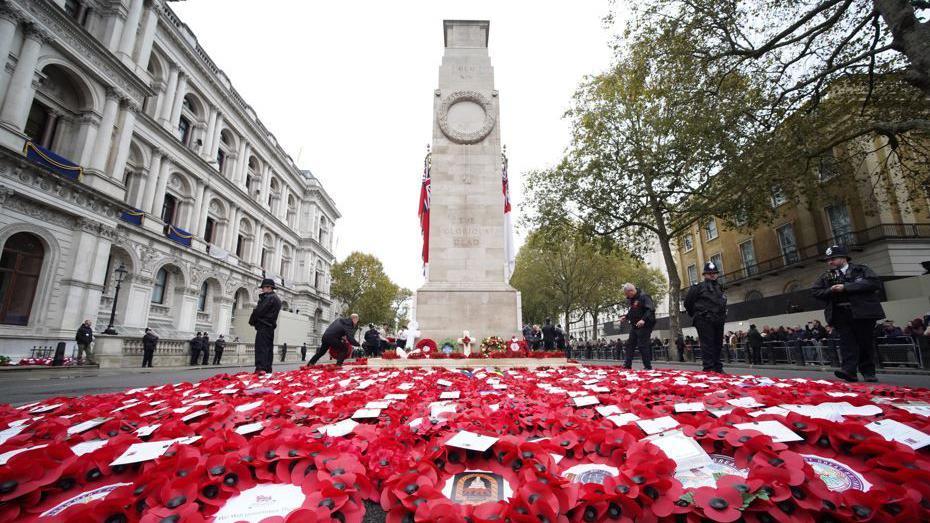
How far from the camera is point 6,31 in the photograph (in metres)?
15.0

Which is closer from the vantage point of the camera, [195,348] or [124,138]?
[195,348]

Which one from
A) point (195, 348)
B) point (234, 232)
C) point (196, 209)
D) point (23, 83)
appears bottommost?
point (195, 348)

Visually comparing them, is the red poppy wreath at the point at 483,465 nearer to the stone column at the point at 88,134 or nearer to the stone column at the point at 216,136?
the stone column at the point at 88,134

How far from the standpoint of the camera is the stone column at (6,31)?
1497 cm

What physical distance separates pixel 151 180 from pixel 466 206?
23.0 meters

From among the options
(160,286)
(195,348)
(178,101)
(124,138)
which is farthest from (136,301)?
(178,101)

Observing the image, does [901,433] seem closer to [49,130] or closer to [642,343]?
[642,343]

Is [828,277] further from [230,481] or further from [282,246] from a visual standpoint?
[282,246]

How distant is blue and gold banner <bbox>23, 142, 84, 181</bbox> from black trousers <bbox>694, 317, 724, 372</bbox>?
936 inches

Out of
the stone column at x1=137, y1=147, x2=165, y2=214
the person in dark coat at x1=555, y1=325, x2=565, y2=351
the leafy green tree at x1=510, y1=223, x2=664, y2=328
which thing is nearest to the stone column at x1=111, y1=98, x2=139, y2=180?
the stone column at x1=137, y1=147, x2=165, y2=214

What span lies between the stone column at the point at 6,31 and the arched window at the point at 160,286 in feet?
41.4

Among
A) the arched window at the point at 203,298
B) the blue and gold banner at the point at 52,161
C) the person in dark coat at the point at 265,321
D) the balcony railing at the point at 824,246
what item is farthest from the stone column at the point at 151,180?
the balcony railing at the point at 824,246

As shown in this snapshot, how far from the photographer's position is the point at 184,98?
95.0ft

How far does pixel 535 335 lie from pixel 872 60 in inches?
565
